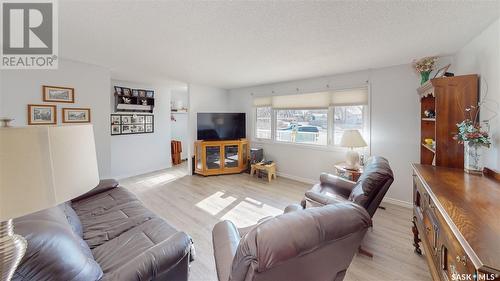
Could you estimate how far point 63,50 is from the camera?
2668 millimetres

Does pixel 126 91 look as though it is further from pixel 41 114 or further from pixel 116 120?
pixel 41 114

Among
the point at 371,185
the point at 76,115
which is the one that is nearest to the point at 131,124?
the point at 76,115

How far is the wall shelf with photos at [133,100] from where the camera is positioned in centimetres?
461

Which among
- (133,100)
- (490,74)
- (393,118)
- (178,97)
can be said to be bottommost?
(393,118)

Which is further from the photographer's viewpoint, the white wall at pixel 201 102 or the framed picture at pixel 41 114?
the white wall at pixel 201 102

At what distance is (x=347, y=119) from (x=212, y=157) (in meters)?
3.23

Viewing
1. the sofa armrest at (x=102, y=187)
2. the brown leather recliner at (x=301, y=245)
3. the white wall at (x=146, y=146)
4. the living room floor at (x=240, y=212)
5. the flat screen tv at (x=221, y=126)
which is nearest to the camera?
the brown leather recliner at (x=301, y=245)

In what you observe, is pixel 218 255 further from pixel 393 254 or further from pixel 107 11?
pixel 107 11

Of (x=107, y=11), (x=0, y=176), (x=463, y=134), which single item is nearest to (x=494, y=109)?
(x=463, y=134)

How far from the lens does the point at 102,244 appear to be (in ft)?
5.11

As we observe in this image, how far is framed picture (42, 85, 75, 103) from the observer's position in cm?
293

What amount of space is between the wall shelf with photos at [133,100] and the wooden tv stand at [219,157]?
5.32 feet

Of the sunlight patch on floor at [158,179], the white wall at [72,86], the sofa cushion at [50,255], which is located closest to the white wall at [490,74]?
the sofa cushion at [50,255]

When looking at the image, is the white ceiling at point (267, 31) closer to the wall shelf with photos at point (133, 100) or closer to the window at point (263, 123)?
the wall shelf with photos at point (133, 100)
